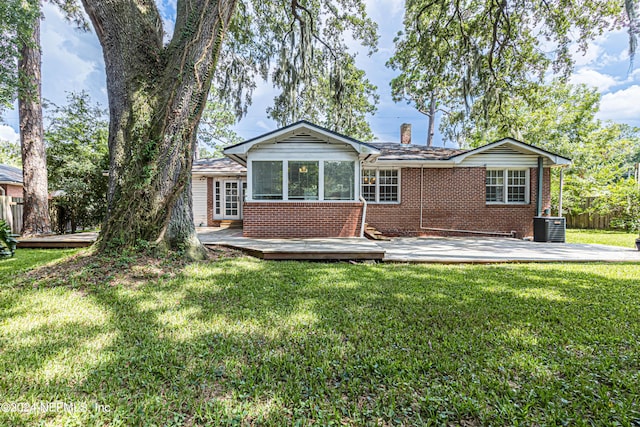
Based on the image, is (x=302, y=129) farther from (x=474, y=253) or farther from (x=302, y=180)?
(x=474, y=253)

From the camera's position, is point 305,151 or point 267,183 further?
point 267,183

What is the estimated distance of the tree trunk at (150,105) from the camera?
4.41 metres

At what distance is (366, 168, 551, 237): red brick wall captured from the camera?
1062 cm

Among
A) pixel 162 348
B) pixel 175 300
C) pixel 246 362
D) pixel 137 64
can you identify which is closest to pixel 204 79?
pixel 137 64

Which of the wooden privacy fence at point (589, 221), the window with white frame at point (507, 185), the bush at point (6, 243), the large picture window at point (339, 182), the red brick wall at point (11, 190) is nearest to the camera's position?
the bush at point (6, 243)

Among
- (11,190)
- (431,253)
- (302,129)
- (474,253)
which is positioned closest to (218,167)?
(302,129)

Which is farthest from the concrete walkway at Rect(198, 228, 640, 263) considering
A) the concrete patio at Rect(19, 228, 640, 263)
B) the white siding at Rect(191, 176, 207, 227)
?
the white siding at Rect(191, 176, 207, 227)

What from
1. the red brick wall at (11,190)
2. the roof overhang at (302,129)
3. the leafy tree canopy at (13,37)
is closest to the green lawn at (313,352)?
the roof overhang at (302,129)

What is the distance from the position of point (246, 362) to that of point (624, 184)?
19.8 meters

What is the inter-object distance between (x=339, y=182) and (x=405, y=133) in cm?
766

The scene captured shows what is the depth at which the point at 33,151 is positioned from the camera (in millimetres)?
9258

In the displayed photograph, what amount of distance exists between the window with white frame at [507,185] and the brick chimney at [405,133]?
486 centimetres

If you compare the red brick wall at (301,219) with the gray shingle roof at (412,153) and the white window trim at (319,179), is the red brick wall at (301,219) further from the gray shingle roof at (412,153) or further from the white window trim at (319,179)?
the gray shingle roof at (412,153)

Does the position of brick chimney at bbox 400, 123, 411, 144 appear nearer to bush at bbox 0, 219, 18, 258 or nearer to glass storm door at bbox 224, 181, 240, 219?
glass storm door at bbox 224, 181, 240, 219
